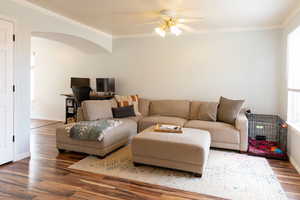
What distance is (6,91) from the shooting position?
2.85m

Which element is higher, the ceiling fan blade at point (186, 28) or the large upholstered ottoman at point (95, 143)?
the ceiling fan blade at point (186, 28)

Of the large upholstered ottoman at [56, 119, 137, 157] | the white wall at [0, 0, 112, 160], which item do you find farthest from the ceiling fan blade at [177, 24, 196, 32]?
the white wall at [0, 0, 112, 160]

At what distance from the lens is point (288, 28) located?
3.59m

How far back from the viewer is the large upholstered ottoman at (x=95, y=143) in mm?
3107

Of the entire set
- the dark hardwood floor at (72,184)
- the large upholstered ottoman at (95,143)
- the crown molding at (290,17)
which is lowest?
the dark hardwood floor at (72,184)

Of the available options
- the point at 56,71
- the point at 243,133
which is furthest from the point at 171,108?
the point at 56,71

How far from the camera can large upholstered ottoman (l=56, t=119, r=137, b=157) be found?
3107 mm

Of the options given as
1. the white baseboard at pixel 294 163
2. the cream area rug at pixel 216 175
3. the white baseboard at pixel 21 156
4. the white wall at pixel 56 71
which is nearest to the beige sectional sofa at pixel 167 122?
the cream area rug at pixel 216 175

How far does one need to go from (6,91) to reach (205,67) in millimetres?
3884

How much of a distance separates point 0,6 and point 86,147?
2.37 m

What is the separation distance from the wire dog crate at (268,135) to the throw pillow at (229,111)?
0.36 meters

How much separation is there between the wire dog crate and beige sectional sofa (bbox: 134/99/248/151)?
0.81 feet

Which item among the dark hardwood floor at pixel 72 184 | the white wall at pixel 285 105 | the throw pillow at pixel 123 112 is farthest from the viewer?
the throw pillow at pixel 123 112

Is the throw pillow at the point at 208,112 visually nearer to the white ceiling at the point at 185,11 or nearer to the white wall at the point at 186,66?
the white wall at the point at 186,66
